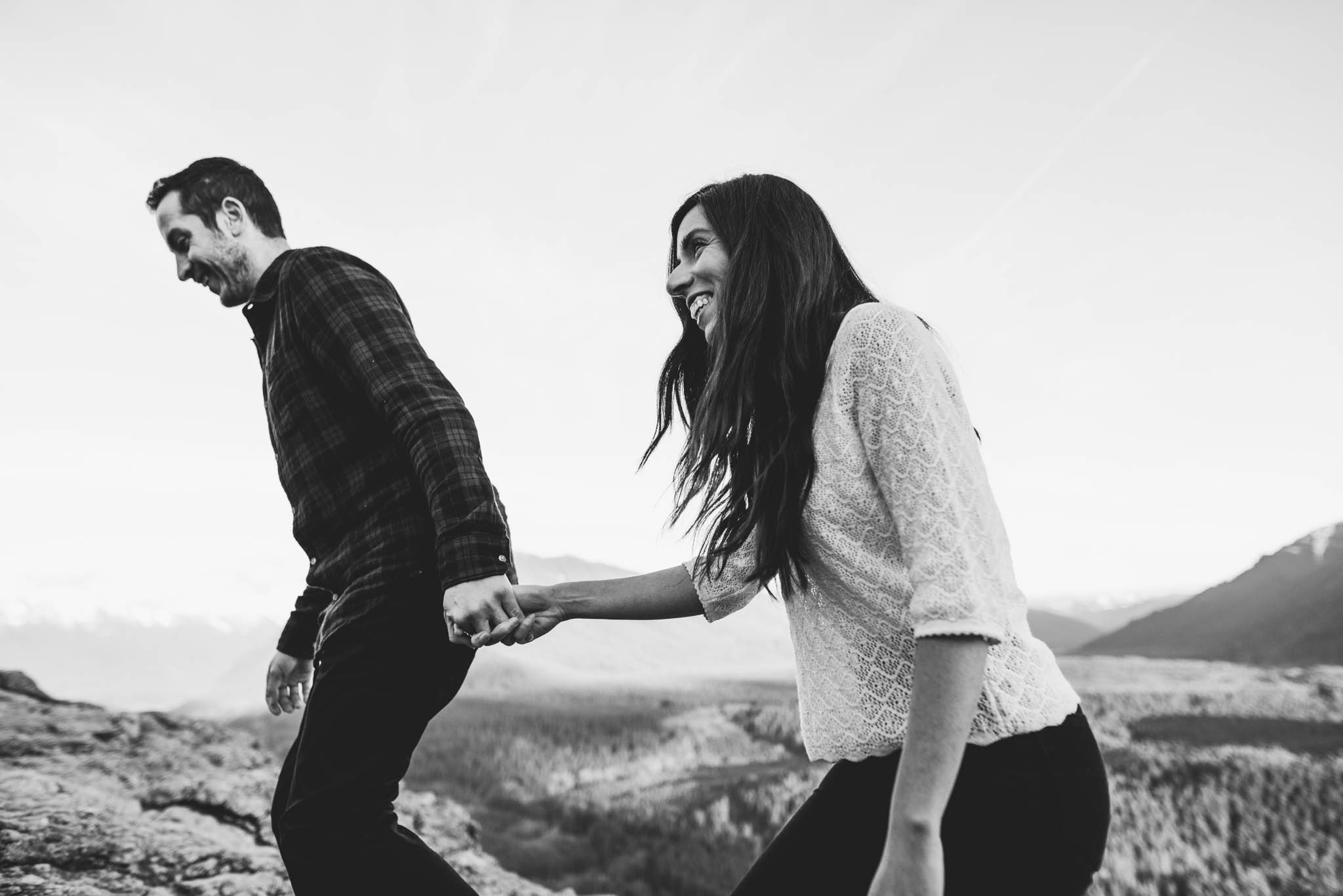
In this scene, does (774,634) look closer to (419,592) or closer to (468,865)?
(468,865)

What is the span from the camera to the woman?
103cm

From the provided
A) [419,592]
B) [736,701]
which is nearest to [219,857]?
[419,592]

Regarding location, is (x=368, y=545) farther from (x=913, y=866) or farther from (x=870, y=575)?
(x=913, y=866)

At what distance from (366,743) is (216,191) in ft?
4.81

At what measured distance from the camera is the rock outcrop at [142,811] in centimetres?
256

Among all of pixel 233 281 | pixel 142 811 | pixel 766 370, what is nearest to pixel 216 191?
pixel 233 281

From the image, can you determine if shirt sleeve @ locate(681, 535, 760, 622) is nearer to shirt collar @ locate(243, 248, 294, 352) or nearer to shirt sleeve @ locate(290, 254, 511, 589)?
shirt sleeve @ locate(290, 254, 511, 589)

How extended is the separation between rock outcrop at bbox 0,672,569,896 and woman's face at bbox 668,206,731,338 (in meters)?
2.51

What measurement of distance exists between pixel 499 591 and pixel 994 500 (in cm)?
94

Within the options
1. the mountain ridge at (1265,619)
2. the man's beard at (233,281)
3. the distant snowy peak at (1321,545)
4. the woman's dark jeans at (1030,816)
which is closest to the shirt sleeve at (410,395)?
the man's beard at (233,281)

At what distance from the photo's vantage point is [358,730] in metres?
1.59

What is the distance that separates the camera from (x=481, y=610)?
1.58 m

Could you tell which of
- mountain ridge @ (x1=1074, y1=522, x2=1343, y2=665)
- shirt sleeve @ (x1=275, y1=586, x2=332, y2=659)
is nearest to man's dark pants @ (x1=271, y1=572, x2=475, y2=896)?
shirt sleeve @ (x1=275, y1=586, x2=332, y2=659)

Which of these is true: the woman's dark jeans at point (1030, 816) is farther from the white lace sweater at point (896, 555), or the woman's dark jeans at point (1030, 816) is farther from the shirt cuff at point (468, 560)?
the shirt cuff at point (468, 560)
